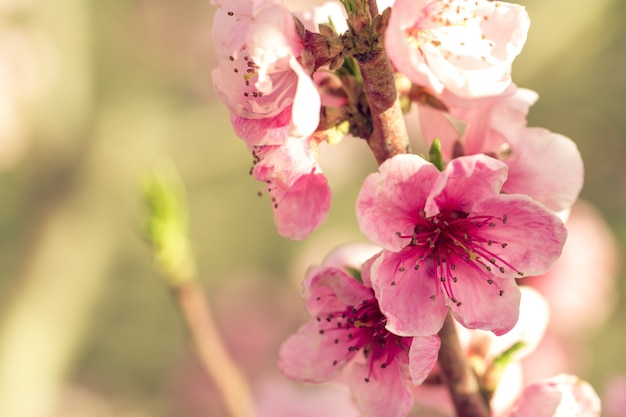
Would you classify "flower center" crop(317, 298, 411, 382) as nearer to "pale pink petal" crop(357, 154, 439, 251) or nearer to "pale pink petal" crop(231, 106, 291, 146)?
"pale pink petal" crop(357, 154, 439, 251)

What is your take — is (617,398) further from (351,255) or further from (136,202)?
(136,202)

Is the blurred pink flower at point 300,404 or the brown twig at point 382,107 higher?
the brown twig at point 382,107

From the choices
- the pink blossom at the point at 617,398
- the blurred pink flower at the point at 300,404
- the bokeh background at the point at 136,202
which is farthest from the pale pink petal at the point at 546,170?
the bokeh background at the point at 136,202

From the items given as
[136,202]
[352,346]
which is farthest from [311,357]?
[136,202]

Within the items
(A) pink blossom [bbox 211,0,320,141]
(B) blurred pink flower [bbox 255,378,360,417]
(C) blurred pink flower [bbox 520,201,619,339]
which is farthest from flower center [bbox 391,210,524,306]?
(C) blurred pink flower [bbox 520,201,619,339]

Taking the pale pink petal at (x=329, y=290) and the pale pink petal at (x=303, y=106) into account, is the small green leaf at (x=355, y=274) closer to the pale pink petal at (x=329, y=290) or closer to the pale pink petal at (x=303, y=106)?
the pale pink petal at (x=329, y=290)

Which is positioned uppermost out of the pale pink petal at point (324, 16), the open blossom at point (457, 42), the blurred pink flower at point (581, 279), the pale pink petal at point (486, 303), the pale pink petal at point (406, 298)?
the pale pink petal at point (324, 16)

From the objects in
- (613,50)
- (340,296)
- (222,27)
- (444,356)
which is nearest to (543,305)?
(444,356)
